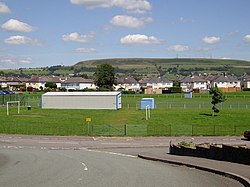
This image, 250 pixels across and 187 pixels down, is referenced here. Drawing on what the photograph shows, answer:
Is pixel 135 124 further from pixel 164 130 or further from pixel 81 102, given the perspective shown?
pixel 81 102

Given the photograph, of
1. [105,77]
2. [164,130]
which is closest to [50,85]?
[105,77]

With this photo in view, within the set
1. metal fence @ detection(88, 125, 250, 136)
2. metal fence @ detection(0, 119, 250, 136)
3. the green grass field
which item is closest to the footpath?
metal fence @ detection(88, 125, 250, 136)

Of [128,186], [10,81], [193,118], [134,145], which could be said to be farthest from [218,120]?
[10,81]

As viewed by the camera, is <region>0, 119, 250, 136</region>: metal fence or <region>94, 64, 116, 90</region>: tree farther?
<region>94, 64, 116, 90</region>: tree

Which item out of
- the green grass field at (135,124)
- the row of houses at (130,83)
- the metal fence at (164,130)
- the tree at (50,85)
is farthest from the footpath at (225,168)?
the row of houses at (130,83)

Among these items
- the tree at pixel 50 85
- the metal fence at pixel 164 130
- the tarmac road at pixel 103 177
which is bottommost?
the metal fence at pixel 164 130

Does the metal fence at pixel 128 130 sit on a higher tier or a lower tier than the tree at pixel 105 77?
lower

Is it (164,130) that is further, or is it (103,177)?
(164,130)

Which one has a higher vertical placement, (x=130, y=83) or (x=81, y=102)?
(x=130, y=83)

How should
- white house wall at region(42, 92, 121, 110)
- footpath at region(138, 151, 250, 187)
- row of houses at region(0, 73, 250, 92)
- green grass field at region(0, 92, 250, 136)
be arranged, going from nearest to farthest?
1. footpath at region(138, 151, 250, 187)
2. green grass field at region(0, 92, 250, 136)
3. white house wall at region(42, 92, 121, 110)
4. row of houses at region(0, 73, 250, 92)

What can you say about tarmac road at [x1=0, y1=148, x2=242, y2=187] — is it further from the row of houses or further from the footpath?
the row of houses

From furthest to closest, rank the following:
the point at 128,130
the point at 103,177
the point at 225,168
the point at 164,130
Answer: the point at 128,130
the point at 164,130
the point at 225,168
the point at 103,177

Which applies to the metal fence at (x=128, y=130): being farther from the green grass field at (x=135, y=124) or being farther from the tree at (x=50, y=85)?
the tree at (x=50, y=85)

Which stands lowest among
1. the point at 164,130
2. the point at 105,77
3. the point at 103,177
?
the point at 164,130
